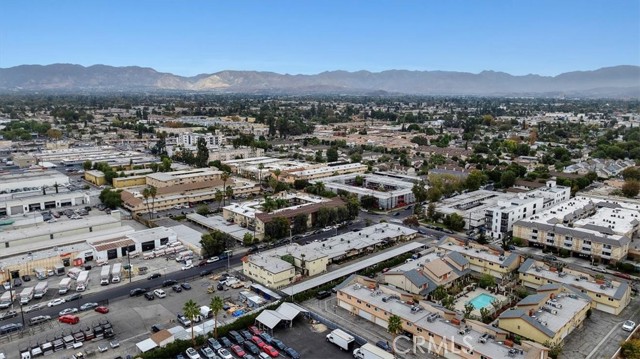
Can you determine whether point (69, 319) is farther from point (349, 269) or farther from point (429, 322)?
point (429, 322)

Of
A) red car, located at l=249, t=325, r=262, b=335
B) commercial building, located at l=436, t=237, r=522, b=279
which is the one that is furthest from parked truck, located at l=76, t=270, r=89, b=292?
commercial building, located at l=436, t=237, r=522, b=279

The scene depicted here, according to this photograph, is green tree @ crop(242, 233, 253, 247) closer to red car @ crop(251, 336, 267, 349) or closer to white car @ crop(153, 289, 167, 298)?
white car @ crop(153, 289, 167, 298)

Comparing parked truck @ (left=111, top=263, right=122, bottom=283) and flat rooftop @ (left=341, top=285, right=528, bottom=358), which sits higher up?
flat rooftop @ (left=341, top=285, right=528, bottom=358)

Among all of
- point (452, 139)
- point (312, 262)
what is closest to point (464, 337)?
point (312, 262)

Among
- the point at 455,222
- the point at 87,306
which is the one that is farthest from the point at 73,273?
the point at 455,222

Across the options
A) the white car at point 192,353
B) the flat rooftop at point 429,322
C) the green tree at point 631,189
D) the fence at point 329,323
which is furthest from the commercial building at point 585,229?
the white car at point 192,353
